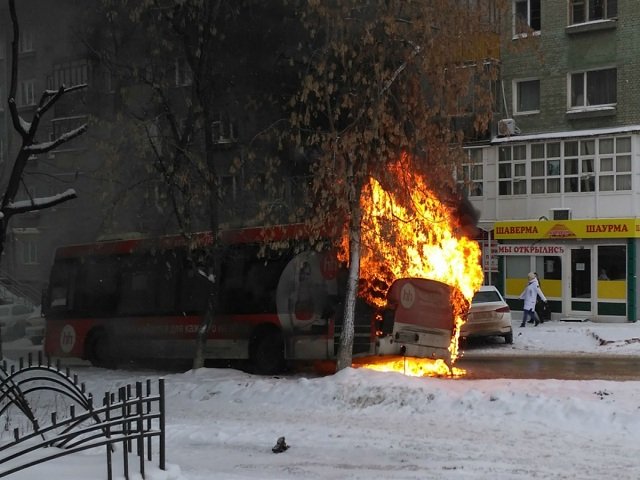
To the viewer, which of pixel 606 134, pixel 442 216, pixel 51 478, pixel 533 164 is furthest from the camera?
pixel 533 164

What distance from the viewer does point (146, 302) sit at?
13547 millimetres

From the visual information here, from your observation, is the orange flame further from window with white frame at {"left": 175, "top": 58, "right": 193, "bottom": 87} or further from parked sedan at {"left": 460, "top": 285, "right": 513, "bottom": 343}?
window with white frame at {"left": 175, "top": 58, "right": 193, "bottom": 87}

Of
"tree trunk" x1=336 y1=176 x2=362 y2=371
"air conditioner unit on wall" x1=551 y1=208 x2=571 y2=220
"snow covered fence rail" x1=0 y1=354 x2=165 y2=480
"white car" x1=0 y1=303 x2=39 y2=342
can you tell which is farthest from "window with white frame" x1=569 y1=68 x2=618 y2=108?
"snow covered fence rail" x1=0 y1=354 x2=165 y2=480

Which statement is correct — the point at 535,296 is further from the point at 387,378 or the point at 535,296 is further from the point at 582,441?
the point at 582,441

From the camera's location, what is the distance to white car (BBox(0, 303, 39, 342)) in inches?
756

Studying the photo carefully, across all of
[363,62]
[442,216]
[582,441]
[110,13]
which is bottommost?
[582,441]

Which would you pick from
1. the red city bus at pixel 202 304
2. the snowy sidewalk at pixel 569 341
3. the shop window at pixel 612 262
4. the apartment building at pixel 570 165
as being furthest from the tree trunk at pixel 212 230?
the shop window at pixel 612 262

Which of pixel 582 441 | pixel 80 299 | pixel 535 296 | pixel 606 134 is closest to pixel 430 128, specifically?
pixel 582 441

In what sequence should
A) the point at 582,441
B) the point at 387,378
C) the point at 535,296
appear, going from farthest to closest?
1. the point at 535,296
2. the point at 387,378
3. the point at 582,441

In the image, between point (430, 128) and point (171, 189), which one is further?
point (171, 189)

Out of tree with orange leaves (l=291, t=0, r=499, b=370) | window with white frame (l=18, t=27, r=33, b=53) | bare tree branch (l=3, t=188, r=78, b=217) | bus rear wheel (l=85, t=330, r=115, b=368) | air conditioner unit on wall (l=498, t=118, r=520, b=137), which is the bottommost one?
bus rear wheel (l=85, t=330, r=115, b=368)

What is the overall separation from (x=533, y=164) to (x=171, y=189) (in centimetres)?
1501

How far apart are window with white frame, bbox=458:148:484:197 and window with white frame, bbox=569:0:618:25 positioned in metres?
4.90

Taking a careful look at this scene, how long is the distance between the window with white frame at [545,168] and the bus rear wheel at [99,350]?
14.4 meters
